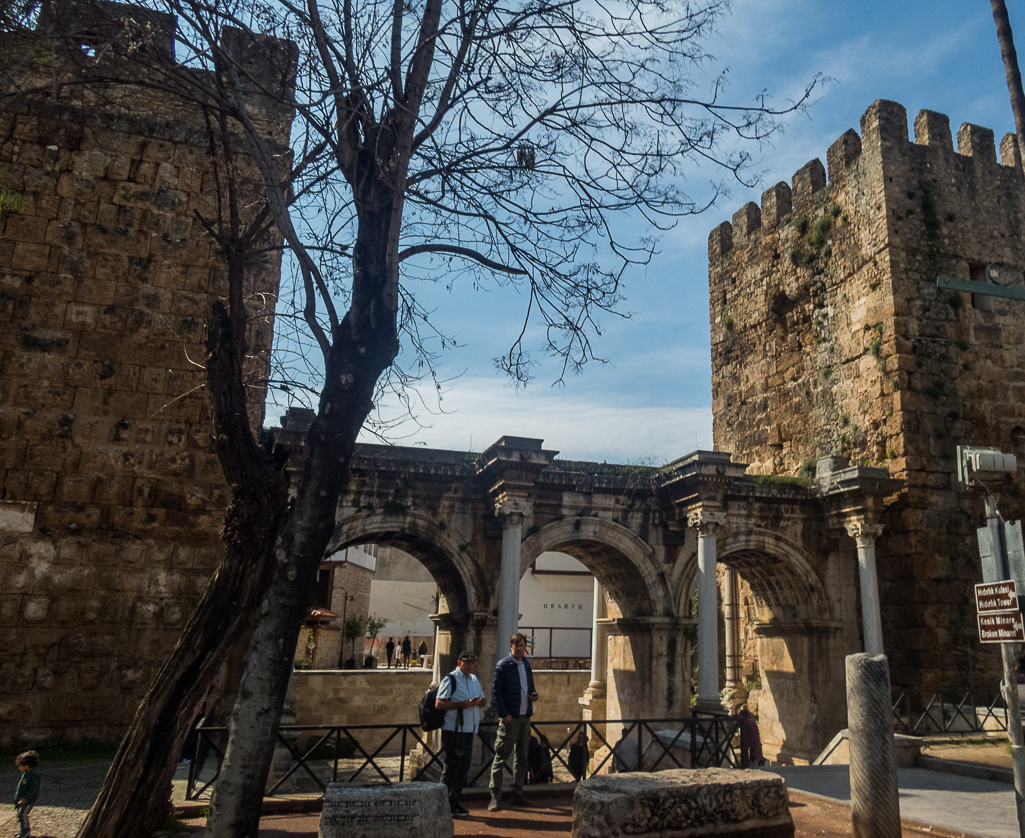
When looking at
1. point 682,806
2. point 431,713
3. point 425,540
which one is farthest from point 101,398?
point 682,806

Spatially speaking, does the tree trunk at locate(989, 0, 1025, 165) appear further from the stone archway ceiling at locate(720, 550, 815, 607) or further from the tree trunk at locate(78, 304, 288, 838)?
the tree trunk at locate(78, 304, 288, 838)

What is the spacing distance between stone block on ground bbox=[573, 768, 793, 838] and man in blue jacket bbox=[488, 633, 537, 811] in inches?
72.8

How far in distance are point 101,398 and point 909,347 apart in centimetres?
1452

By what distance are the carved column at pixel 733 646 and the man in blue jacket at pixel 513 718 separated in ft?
37.1

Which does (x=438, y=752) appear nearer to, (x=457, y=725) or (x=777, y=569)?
(x=457, y=725)

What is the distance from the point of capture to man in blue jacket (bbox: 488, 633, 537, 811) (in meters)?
7.99

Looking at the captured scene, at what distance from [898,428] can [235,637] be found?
13729 mm

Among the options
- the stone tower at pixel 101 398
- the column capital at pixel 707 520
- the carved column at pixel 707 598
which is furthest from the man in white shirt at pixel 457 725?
the column capital at pixel 707 520

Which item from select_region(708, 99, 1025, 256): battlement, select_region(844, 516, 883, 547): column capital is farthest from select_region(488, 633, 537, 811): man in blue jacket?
select_region(708, 99, 1025, 256): battlement

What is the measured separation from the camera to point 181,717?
543 cm

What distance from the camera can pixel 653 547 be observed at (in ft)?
48.7

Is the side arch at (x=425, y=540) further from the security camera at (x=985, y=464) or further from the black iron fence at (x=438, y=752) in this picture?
the security camera at (x=985, y=464)

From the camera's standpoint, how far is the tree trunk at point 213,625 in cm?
518

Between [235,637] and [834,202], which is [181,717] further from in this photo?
[834,202]
